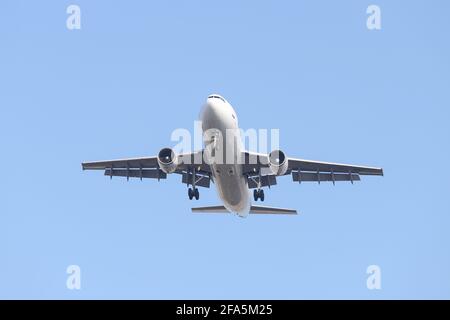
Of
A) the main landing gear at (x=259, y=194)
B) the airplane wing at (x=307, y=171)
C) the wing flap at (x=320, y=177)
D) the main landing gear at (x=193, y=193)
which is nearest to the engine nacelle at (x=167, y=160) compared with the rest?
the main landing gear at (x=193, y=193)

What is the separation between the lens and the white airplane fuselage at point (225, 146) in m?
38.1

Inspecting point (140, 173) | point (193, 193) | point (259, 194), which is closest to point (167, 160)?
point (193, 193)

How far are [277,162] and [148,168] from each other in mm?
9301

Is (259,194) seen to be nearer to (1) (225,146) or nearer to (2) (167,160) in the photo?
(1) (225,146)

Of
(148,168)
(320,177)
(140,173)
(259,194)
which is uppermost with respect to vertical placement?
(148,168)

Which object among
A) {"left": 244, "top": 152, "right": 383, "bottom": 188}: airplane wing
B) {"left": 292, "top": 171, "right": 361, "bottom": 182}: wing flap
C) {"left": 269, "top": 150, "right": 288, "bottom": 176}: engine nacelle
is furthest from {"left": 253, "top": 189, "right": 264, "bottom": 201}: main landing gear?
{"left": 269, "top": 150, "right": 288, "bottom": 176}: engine nacelle

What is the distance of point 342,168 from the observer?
45.1 meters

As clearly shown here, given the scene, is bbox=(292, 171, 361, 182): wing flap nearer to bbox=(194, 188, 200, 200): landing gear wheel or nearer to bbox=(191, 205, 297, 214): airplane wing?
bbox=(191, 205, 297, 214): airplane wing

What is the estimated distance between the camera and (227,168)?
39500 mm

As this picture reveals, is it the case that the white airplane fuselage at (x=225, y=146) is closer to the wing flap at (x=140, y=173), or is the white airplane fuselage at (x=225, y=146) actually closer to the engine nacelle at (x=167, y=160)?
the engine nacelle at (x=167, y=160)

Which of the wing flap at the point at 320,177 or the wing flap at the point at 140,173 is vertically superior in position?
the wing flap at the point at 140,173

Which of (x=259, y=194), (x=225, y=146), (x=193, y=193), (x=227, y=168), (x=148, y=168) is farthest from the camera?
(x=148, y=168)
